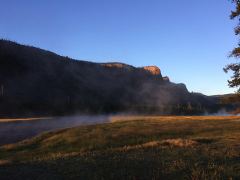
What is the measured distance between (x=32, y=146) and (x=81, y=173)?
29894 mm

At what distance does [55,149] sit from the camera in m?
40.2

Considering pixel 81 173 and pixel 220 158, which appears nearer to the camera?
pixel 81 173

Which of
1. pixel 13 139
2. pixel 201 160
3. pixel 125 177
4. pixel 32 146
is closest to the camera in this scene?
pixel 125 177

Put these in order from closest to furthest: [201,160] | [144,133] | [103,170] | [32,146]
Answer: [103,170] → [201,160] → [32,146] → [144,133]

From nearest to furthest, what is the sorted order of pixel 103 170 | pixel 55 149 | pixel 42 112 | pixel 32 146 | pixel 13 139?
1. pixel 103 170
2. pixel 55 149
3. pixel 32 146
4. pixel 13 139
5. pixel 42 112

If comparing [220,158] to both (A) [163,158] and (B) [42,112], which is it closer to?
(A) [163,158]

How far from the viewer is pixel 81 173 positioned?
15008 millimetres

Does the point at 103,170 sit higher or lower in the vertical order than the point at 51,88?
lower

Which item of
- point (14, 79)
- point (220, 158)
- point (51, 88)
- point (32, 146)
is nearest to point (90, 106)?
point (51, 88)

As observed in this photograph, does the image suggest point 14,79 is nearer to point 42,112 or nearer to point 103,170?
point 42,112

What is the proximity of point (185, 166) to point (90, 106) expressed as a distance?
152 meters

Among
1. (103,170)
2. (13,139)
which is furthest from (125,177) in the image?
(13,139)

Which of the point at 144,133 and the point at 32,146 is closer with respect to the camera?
the point at 32,146

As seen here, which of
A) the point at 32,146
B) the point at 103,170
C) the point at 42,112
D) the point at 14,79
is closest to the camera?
the point at 103,170
